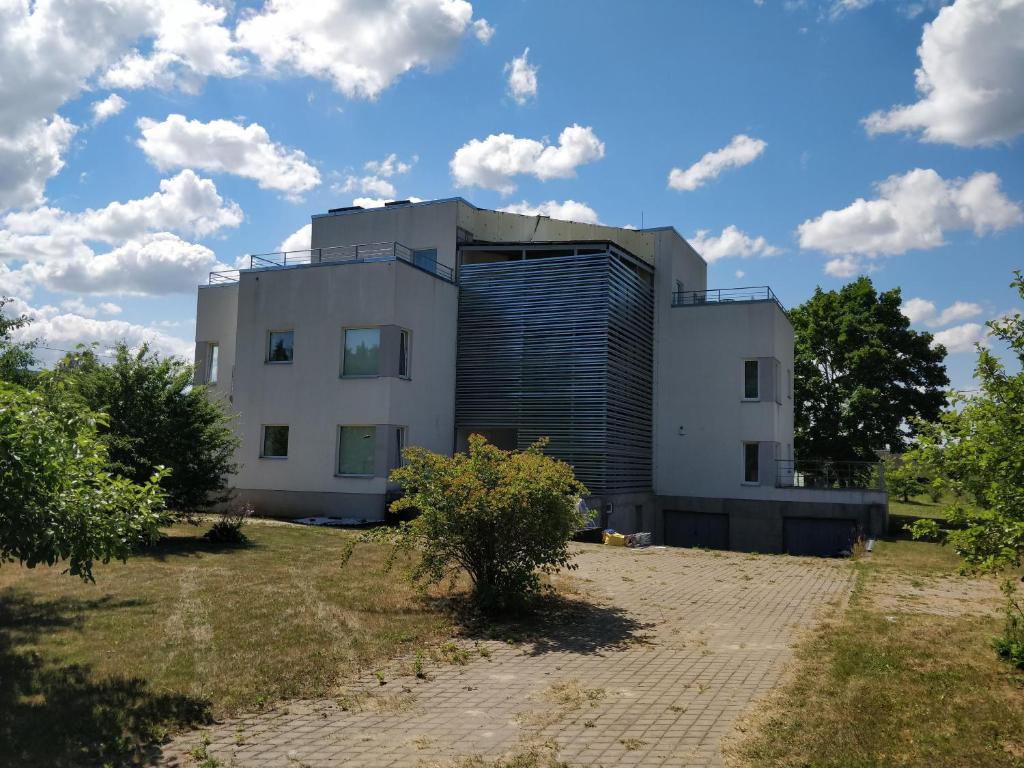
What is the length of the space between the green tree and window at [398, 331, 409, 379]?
2087 cm

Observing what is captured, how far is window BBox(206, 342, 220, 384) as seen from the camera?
90.1 ft

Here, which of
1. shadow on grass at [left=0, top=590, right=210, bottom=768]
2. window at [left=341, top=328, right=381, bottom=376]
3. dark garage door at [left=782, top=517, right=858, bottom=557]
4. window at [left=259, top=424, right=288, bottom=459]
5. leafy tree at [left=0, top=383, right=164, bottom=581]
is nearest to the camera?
shadow on grass at [left=0, top=590, right=210, bottom=768]

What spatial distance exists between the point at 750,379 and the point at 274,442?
16.0m

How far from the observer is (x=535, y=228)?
2933 cm

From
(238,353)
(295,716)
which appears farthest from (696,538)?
(295,716)

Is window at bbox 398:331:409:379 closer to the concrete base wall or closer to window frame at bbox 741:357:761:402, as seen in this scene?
the concrete base wall

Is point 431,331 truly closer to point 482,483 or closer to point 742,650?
point 482,483

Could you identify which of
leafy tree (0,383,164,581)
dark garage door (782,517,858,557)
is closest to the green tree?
dark garage door (782,517,858,557)

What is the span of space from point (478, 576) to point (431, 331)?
1473 cm

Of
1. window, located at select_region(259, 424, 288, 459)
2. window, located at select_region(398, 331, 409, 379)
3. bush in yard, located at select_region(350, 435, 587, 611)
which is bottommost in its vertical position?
bush in yard, located at select_region(350, 435, 587, 611)

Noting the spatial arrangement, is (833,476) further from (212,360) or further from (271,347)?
(212,360)

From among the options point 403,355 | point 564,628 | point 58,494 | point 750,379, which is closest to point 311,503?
point 403,355

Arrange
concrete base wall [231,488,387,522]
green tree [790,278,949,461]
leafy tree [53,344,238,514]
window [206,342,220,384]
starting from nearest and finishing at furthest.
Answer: leafy tree [53,344,238,514], concrete base wall [231,488,387,522], window [206,342,220,384], green tree [790,278,949,461]

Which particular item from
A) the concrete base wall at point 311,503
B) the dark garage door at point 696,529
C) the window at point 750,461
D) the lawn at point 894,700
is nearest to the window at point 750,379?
the window at point 750,461
